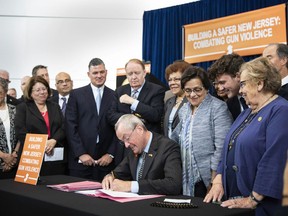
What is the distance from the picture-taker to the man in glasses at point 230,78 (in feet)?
9.16

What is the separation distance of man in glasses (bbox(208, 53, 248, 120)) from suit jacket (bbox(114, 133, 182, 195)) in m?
0.59

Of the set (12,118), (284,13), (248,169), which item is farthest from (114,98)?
(284,13)

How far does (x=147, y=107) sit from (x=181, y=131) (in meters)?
0.59

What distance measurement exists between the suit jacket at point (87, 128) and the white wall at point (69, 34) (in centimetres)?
405

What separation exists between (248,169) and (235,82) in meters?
0.98

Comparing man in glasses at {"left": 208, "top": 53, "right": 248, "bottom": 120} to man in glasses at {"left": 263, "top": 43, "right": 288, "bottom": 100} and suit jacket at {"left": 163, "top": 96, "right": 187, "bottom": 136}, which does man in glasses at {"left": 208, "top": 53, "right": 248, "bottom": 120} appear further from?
suit jacket at {"left": 163, "top": 96, "right": 187, "bottom": 136}

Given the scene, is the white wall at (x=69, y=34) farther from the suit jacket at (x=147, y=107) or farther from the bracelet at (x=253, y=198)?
the bracelet at (x=253, y=198)

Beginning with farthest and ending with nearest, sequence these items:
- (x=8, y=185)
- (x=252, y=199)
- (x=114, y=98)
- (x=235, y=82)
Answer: (x=114, y=98), (x=235, y=82), (x=8, y=185), (x=252, y=199)

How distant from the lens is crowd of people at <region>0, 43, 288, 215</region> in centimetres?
193

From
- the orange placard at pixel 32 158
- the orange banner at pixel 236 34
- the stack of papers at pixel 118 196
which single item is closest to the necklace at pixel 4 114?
the orange placard at pixel 32 158

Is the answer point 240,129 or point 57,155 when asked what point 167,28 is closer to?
point 57,155

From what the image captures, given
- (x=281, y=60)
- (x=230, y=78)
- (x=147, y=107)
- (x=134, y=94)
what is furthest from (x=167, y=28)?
(x=281, y=60)

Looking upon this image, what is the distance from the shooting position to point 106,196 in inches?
83.7

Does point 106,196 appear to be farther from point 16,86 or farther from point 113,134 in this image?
point 16,86
